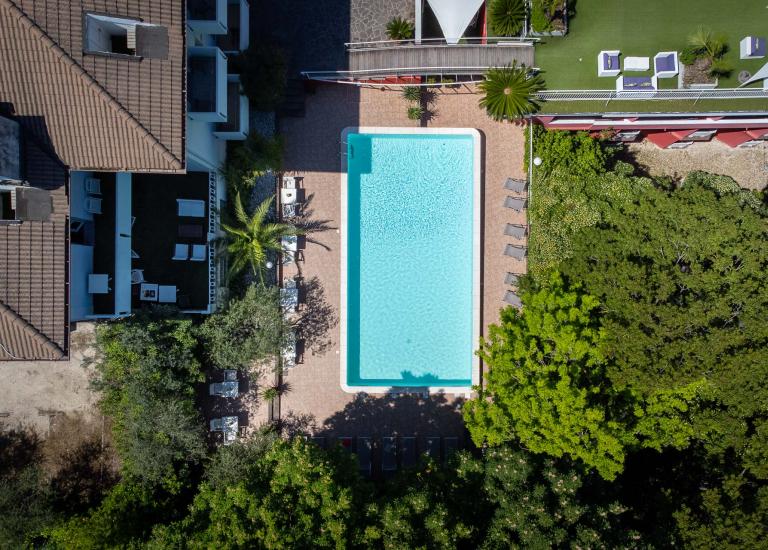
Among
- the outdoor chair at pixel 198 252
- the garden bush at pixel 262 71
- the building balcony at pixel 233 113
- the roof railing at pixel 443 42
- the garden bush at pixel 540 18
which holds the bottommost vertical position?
the outdoor chair at pixel 198 252

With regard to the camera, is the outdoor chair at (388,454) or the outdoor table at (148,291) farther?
the outdoor chair at (388,454)

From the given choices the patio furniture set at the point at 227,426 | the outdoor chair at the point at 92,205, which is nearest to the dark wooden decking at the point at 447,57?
the outdoor chair at the point at 92,205

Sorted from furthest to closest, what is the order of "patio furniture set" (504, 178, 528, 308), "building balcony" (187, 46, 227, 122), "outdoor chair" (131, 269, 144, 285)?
"patio furniture set" (504, 178, 528, 308) → "outdoor chair" (131, 269, 144, 285) → "building balcony" (187, 46, 227, 122)

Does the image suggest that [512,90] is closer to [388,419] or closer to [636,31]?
[636,31]

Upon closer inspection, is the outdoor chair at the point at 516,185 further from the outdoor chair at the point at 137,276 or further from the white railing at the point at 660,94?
the outdoor chair at the point at 137,276

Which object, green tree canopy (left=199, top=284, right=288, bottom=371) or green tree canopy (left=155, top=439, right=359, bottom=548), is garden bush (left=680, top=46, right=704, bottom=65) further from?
green tree canopy (left=155, top=439, right=359, bottom=548)

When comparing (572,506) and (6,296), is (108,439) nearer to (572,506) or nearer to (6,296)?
(6,296)

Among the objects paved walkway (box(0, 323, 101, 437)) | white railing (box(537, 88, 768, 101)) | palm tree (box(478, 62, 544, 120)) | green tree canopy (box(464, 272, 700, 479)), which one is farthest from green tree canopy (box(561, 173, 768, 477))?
paved walkway (box(0, 323, 101, 437))

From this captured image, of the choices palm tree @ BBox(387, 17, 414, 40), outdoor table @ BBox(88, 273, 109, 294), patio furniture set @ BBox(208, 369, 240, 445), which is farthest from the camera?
patio furniture set @ BBox(208, 369, 240, 445)
